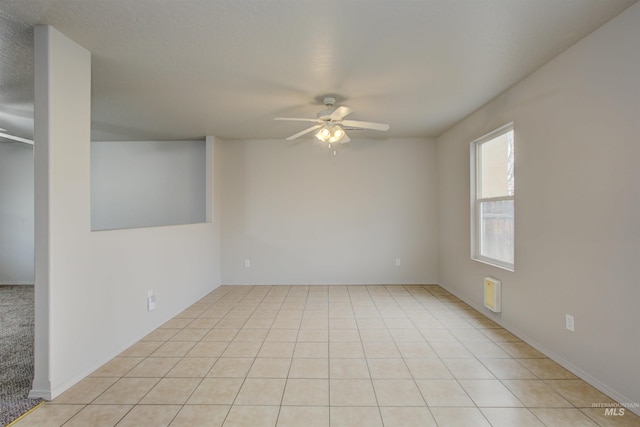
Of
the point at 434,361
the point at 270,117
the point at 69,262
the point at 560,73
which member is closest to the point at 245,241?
the point at 270,117

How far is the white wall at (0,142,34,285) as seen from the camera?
200 inches

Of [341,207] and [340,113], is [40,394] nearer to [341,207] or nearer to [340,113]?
[340,113]

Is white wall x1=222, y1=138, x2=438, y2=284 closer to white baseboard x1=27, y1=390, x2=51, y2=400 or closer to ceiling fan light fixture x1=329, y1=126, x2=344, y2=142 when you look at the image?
ceiling fan light fixture x1=329, y1=126, x2=344, y2=142

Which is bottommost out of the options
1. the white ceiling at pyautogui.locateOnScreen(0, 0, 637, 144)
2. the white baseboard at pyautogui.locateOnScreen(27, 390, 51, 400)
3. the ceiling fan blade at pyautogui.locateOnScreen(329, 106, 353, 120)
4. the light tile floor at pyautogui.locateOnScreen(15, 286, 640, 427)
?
the light tile floor at pyautogui.locateOnScreen(15, 286, 640, 427)

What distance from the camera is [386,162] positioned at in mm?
5082

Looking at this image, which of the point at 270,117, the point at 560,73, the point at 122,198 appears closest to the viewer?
the point at 560,73

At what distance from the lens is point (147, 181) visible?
5215mm

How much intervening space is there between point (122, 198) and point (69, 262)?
3534mm

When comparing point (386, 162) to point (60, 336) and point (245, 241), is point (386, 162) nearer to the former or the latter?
point (245, 241)

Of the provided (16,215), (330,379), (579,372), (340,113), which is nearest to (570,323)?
(579,372)

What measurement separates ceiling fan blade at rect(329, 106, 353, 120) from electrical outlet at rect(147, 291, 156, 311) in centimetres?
258

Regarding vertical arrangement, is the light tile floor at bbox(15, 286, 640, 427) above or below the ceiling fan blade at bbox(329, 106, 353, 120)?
below

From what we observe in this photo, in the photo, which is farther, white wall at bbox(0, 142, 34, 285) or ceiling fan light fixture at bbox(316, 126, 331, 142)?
white wall at bbox(0, 142, 34, 285)

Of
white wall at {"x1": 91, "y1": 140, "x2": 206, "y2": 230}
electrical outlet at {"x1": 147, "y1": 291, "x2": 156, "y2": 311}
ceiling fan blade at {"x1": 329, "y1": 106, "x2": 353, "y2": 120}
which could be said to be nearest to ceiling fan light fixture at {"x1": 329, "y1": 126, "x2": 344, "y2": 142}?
ceiling fan blade at {"x1": 329, "y1": 106, "x2": 353, "y2": 120}
